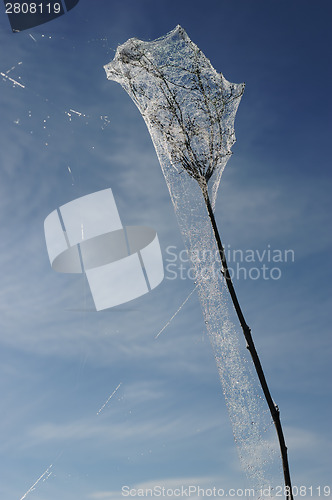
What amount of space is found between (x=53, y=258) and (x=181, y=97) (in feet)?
25.4

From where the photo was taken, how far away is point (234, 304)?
5645mm

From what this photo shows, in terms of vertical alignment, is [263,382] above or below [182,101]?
below

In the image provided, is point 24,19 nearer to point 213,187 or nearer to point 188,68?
point 188,68

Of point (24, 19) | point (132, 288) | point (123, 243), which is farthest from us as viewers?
point (132, 288)

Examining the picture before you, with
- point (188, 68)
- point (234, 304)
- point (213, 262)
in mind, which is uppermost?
point (188, 68)

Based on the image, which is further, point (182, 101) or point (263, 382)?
point (182, 101)

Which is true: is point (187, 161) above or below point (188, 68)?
below

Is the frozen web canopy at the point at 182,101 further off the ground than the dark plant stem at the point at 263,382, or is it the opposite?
the frozen web canopy at the point at 182,101

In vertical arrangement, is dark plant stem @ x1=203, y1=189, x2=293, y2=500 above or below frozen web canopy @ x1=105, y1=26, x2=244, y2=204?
below

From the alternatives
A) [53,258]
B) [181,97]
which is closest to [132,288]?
[53,258]

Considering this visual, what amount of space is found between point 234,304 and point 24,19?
8.81 m

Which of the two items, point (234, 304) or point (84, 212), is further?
point (84, 212)

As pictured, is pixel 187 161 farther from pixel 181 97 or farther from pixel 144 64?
pixel 144 64

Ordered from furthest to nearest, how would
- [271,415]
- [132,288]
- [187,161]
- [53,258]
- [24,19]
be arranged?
1. [132,288]
2. [53,258]
3. [24,19]
4. [187,161]
5. [271,415]
